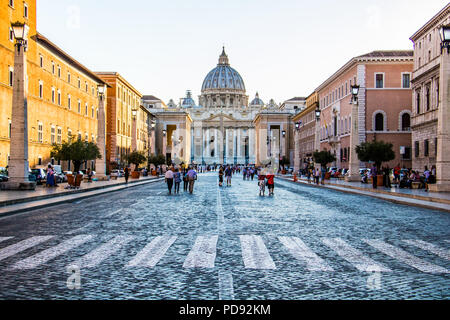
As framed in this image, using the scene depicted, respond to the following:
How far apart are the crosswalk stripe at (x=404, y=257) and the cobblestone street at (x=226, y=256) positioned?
2 cm

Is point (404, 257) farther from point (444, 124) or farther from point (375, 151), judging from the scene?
point (375, 151)

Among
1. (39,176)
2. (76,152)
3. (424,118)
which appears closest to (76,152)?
(76,152)

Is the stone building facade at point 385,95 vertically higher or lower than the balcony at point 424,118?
higher

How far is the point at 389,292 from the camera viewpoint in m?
6.26

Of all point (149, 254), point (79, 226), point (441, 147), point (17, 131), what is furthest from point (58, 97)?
point (149, 254)

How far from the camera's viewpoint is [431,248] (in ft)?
32.0

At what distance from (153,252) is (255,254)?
173 centimetres

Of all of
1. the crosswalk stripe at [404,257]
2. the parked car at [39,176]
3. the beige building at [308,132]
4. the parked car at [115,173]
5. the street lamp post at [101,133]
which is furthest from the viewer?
the beige building at [308,132]

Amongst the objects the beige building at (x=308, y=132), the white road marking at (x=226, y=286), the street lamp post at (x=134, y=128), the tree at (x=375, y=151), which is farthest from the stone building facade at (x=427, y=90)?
the white road marking at (x=226, y=286)

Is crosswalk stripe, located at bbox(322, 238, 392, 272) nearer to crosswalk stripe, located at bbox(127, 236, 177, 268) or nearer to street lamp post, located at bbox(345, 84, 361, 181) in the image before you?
crosswalk stripe, located at bbox(127, 236, 177, 268)

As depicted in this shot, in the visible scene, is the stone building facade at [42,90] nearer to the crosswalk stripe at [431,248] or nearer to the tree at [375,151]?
the tree at [375,151]

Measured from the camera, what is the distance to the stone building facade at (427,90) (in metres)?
42.2

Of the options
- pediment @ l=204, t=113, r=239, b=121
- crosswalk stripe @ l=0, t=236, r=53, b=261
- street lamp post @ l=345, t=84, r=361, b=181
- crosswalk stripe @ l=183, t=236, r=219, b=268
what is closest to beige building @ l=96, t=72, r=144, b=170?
street lamp post @ l=345, t=84, r=361, b=181

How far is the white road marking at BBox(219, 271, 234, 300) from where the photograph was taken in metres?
6.03
